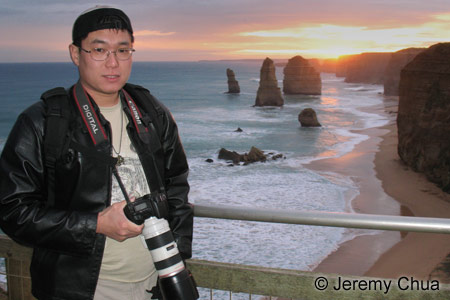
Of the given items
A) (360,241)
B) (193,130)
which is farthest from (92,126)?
(193,130)

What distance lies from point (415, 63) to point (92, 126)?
30684 millimetres

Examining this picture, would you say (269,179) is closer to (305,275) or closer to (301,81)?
(305,275)

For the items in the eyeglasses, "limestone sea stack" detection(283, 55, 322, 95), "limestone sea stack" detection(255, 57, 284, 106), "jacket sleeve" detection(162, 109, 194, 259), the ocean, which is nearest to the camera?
the eyeglasses

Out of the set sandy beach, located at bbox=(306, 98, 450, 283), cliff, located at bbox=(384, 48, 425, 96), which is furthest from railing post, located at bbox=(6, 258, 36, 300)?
cliff, located at bbox=(384, 48, 425, 96)

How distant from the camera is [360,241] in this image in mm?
16281

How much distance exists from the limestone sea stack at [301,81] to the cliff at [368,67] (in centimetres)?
5782

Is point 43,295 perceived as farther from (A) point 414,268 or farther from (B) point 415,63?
(B) point 415,63

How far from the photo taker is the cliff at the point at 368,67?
149875 mm

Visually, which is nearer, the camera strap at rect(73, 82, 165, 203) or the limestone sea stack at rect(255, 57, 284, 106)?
the camera strap at rect(73, 82, 165, 203)

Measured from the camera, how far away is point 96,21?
6.22 ft

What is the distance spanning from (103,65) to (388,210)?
20702 mm

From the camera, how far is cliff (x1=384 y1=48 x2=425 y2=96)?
305 feet

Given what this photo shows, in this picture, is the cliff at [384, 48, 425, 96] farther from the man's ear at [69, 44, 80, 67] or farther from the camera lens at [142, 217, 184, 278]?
the camera lens at [142, 217, 184, 278]

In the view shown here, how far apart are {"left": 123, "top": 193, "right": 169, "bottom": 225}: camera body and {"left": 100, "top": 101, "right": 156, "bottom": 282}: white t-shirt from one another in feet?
0.73
